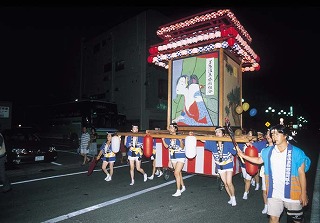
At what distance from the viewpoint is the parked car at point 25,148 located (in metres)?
9.59

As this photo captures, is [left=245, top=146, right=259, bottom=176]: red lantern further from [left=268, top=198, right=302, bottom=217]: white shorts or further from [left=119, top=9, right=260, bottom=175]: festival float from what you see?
[left=119, top=9, right=260, bottom=175]: festival float

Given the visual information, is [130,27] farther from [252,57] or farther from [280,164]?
[280,164]

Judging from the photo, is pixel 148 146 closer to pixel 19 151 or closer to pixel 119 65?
pixel 19 151

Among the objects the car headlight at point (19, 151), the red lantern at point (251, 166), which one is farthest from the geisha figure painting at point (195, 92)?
the car headlight at point (19, 151)

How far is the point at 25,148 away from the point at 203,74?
26.2 feet

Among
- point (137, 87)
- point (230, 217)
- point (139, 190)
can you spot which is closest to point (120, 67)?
point (137, 87)

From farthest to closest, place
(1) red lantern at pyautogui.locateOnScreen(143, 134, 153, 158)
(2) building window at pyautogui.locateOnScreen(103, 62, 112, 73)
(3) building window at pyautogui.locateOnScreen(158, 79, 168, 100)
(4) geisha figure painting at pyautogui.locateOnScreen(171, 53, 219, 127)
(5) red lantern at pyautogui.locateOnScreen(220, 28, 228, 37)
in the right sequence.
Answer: (2) building window at pyautogui.locateOnScreen(103, 62, 112, 73)
(3) building window at pyautogui.locateOnScreen(158, 79, 168, 100)
(4) geisha figure painting at pyautogui.locateOnScreen(171, 53, 219, 127)
(5) red lantern at pyautogui.locateOnScreen(220, 28, 228, 37)
(1) red lantern at pyautogui.locateOnScreen(143, 134, 153, 158)

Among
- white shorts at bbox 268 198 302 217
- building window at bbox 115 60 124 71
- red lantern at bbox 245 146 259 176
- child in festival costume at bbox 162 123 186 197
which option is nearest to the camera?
white shorts at bbox 268 198 302 217

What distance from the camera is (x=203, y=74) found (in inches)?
351

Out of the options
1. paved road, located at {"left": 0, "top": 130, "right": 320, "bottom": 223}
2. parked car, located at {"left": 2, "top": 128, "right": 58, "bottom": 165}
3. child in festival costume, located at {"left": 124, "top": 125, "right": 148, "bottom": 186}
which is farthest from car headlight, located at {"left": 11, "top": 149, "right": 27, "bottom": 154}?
child in festival costume, located at {"left": 124, "top": 125, "right": 148, "bottom": 186}

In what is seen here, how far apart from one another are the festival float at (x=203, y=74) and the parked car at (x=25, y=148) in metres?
4.77

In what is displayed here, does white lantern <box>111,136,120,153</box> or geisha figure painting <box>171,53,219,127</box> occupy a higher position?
geisha figure painting <box>171,53,219,127</box>

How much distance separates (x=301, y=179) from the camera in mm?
3029

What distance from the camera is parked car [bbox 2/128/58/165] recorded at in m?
9.59
